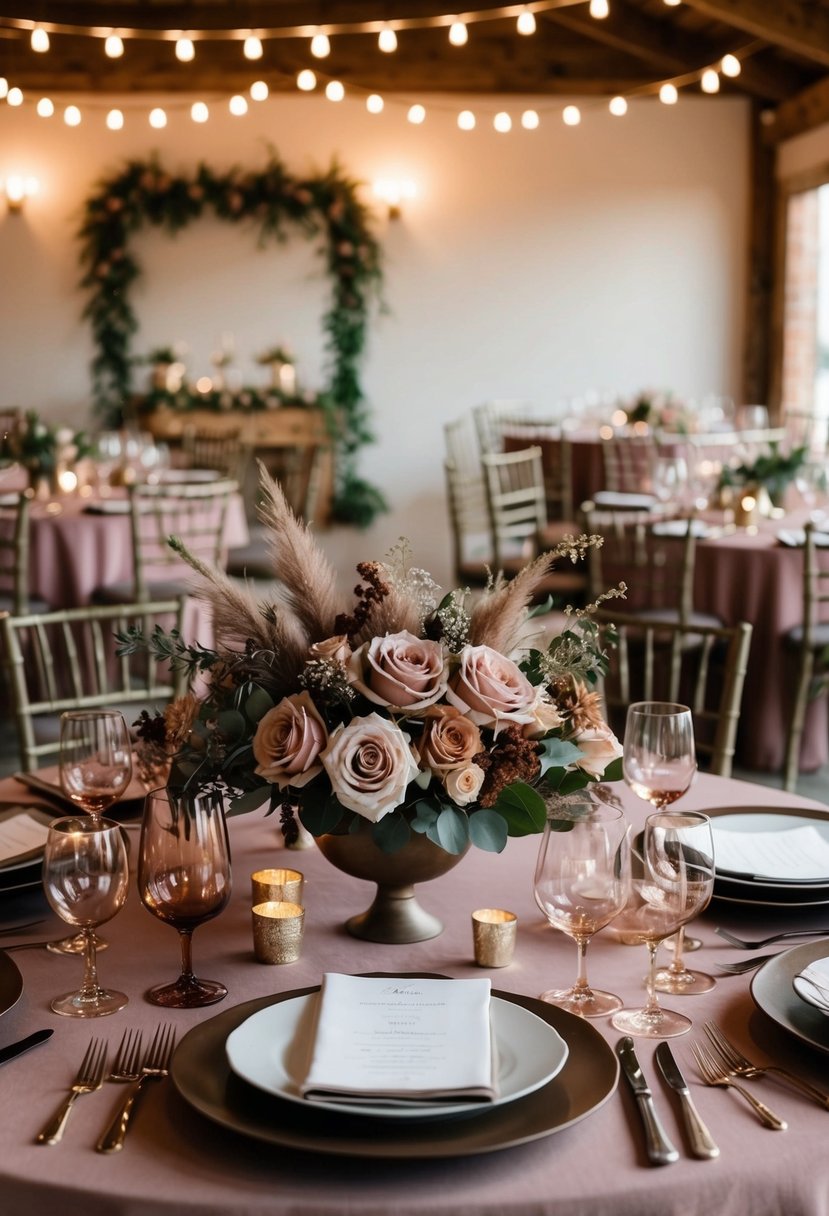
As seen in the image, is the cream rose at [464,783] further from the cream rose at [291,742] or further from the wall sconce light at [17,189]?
the wall sconce light at [17,189]

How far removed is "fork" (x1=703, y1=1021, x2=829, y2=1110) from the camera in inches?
41.4

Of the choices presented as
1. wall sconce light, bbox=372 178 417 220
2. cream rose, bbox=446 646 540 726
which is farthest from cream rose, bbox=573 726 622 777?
wall sconce light, bbox=372 178 417 220

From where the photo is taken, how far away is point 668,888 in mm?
1170

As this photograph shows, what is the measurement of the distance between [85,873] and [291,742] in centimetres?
22

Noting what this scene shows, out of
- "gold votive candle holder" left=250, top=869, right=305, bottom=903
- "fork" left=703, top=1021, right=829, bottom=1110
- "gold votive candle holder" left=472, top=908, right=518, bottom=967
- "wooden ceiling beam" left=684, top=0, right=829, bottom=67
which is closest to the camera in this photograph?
"fork" left=703, top=1021, right=829, bottom=1110

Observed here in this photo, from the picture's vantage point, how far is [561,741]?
1.35 m

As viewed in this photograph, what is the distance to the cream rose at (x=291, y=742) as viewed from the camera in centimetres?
123

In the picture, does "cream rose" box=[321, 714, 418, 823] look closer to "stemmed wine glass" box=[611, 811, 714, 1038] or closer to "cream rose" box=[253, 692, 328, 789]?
"cream rose" box=[253, 692, 328, 789]

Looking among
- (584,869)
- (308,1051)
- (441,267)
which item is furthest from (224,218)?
(308,1051)

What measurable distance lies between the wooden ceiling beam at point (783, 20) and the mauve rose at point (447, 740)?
21.7ft

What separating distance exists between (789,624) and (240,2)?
6.41 metres

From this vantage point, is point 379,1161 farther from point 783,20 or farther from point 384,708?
point 783,20

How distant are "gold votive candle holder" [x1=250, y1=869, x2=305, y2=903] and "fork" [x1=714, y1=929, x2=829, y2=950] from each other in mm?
454

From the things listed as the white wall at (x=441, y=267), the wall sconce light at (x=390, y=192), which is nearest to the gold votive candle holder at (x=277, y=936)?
the white wall at (x=441, y=267)
